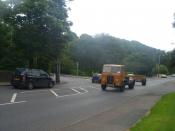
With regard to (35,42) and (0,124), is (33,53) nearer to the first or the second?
(35,42)

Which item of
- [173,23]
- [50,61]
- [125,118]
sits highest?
[173,23]

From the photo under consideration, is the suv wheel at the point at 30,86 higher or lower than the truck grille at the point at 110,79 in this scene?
lower

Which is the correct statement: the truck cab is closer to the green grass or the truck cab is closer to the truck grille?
the truck grille

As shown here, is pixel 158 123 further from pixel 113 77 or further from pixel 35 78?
pixel 113 77

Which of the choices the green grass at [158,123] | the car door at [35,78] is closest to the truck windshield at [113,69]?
the car door at [35,78]

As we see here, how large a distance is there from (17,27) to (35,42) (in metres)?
2.50

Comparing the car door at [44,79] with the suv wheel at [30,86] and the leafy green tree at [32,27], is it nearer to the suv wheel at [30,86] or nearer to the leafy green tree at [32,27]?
→ the suv wheel at [30,86]

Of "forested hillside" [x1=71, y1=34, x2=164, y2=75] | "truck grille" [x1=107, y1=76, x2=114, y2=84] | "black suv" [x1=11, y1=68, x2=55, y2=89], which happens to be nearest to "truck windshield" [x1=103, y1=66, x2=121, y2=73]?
"truck grille" [x1=107, y1=76, x2=114, y2=84]

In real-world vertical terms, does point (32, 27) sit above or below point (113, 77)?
above

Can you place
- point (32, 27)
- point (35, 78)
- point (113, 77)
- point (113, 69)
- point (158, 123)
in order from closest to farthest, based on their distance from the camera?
1. point (158, 123)
2. point (35, 78)
3. point (113, 77)
4. point (113, 69)
5. point (32, 27)

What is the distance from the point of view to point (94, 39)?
3711 inches

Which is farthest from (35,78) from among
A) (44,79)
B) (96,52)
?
(96,52)

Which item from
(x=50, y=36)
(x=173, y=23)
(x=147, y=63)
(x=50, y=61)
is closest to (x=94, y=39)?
(x=147, y=63)

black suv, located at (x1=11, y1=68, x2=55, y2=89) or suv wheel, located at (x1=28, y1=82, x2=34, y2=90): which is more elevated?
black suv, located at (x1=11, y1=68, x2=55, y2=89)
